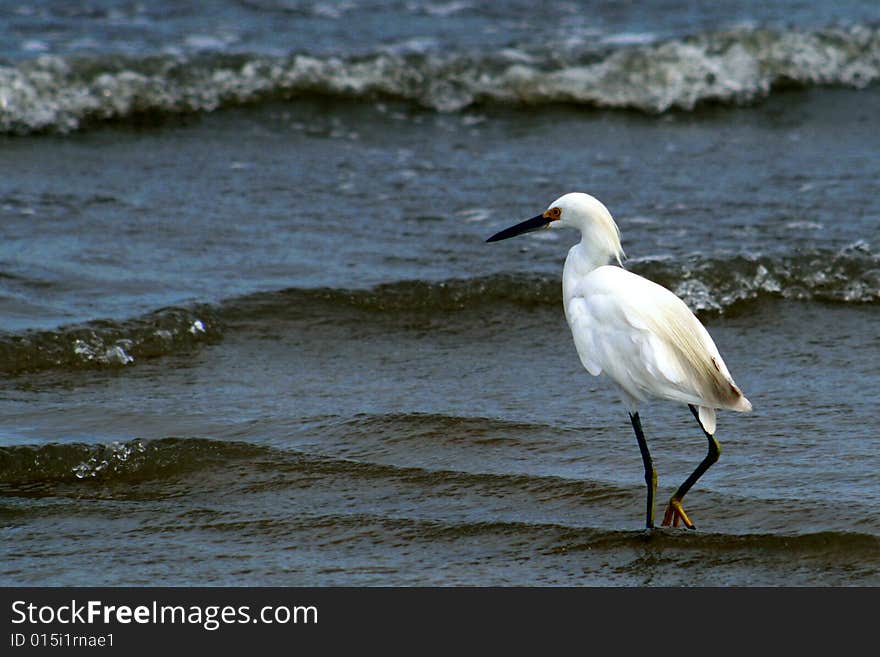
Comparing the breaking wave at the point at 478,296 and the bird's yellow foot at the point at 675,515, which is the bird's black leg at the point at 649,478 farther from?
the breaking wave at the point at 478,296

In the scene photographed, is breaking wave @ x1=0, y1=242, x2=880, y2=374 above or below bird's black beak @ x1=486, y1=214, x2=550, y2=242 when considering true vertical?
below

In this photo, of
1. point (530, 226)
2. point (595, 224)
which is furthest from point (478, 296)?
point (595, 224)

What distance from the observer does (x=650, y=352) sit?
436 cm

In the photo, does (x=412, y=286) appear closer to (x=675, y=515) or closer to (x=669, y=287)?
(x=669, y=287)

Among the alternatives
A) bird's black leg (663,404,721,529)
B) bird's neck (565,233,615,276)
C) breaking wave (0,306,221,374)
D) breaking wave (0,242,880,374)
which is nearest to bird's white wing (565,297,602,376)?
bird's neck (565,233,615,276)

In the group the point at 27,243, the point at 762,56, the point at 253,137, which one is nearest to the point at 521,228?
the point at 27,243

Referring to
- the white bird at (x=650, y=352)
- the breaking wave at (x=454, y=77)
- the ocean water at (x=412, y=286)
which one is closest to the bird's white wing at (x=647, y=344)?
the white bird at (x=650, y=352)

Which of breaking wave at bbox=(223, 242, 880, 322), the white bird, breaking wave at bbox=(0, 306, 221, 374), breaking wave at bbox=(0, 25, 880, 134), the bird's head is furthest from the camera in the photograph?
breaking wave at bbox=(0, 25, 880, 134)

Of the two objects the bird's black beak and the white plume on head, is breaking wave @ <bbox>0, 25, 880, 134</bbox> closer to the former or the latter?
the bird's black beak

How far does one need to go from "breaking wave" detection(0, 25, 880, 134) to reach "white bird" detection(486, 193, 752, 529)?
6144 mm

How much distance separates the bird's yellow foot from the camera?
14.4 ft

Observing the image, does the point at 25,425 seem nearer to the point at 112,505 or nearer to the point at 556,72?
the point at 112,505

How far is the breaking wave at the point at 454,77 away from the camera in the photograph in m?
10.1

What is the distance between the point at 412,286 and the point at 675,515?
→ 2.70 meters
